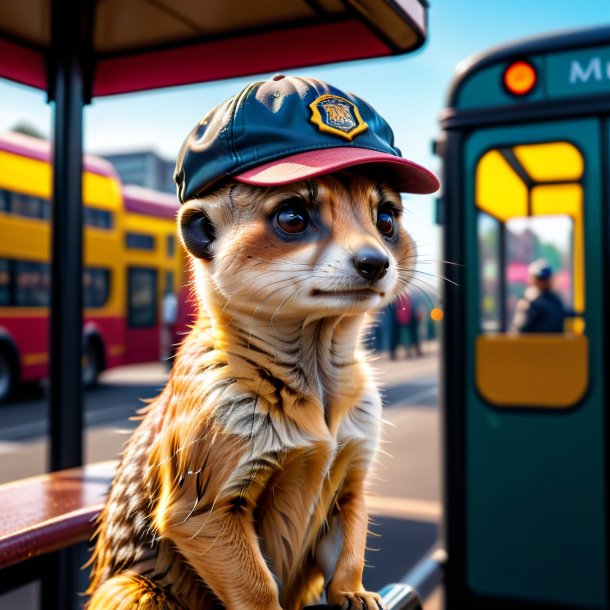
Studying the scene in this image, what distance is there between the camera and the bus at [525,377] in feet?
10.0

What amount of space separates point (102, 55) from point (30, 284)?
8.16 meters

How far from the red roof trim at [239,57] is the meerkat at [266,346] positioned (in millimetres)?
752

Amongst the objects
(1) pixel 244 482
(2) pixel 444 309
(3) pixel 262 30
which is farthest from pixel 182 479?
(2) pixel 444 309

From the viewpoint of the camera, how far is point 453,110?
321cm

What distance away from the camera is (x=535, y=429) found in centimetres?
313

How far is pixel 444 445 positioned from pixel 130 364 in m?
9.28

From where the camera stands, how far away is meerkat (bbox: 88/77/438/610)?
0.85m

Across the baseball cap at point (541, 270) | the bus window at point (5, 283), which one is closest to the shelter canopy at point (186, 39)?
the baseball cap at point (541, 270)

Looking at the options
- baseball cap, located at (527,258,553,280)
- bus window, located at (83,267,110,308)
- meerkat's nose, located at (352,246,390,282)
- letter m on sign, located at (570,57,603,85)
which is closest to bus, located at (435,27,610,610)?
letter m on sign, located at (570,57,603,85)

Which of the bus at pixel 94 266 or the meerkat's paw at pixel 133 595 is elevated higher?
the bus at pixel 94 266

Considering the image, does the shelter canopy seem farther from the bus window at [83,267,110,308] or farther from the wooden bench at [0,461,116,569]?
the bus window at [83,267,110,308]

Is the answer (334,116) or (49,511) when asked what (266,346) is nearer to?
(334,116)

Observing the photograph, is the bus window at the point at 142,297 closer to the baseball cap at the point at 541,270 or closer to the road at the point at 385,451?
the road at the point at 385,451

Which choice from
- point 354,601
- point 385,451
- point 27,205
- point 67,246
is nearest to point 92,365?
point 27,205
